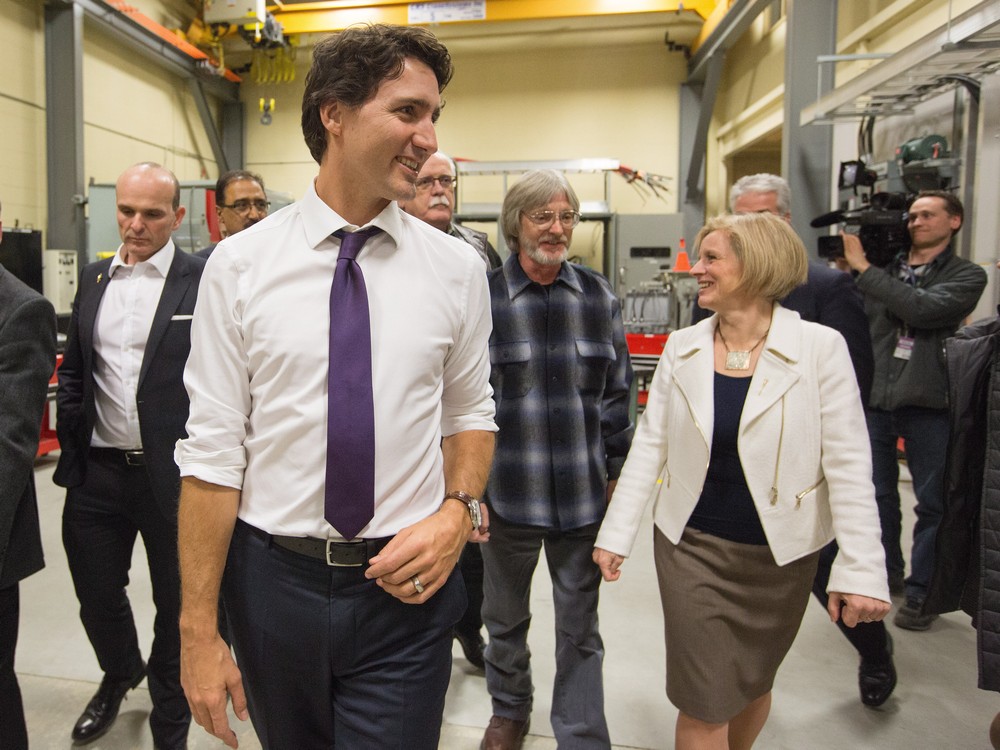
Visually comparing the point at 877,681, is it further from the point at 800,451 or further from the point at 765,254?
the point at 765,254

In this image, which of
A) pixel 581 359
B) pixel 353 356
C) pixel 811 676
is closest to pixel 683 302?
pixel 811 676

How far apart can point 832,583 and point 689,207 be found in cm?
816

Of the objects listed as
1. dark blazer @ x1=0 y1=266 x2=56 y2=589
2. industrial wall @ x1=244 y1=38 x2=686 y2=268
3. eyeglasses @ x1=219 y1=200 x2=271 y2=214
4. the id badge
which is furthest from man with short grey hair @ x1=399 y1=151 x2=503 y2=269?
industrial wall @ x1=244 y1=38 x2=686 y2=268

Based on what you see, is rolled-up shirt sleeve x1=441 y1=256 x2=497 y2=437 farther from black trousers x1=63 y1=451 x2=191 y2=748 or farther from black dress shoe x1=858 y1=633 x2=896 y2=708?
black dress shoe x1=858 y1=633 x2=896 y2=708

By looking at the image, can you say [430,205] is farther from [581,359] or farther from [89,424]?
[89,424]

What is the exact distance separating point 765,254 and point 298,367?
1.14 meters

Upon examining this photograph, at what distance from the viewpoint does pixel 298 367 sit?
1059 millimetres

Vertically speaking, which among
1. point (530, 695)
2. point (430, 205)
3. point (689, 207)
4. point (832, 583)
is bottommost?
point (530, 695)

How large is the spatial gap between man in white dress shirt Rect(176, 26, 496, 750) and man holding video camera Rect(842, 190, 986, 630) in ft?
8.30

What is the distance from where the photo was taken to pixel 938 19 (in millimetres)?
4418

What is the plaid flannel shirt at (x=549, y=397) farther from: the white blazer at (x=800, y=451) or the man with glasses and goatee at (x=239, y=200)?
the man with glasses and goatee at (x=239, y=200)

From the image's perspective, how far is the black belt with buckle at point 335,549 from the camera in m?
1.07

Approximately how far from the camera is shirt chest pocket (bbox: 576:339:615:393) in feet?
6.36

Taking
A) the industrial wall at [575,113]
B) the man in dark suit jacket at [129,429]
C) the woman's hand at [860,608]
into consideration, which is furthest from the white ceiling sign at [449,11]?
the woman's hand at [860,608]
